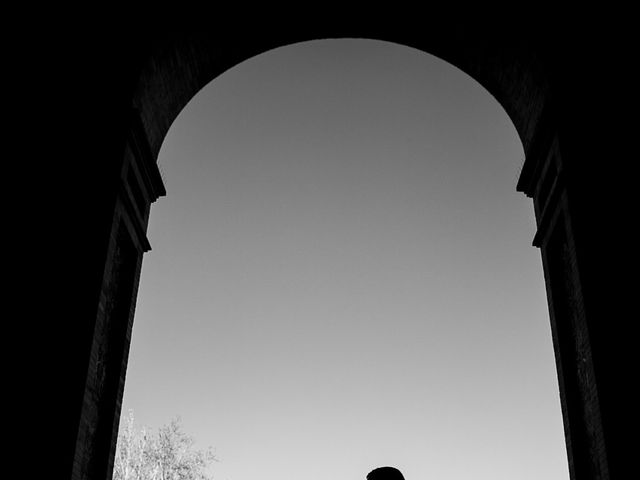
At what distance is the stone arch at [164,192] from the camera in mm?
6273

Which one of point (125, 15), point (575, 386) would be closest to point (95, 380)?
point (125, 15)

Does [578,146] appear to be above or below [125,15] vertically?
below

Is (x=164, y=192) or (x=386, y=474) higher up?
(x=164, y=192)

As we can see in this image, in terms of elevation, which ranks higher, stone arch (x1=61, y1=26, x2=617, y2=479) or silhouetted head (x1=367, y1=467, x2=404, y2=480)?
stone arch (x1=61, y1=26, x2=617, y2=479)

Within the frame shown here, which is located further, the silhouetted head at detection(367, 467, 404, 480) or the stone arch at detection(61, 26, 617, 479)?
the stone arch at detection(61, 26, 617, 479)

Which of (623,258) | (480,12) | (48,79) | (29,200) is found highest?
(480,12)

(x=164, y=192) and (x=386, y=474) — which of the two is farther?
(x=164, y=192)

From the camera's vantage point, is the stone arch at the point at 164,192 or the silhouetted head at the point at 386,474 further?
the stone arch at the point at 164,192

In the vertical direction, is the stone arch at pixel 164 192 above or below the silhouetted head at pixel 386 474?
above

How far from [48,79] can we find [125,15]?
4.00 feet

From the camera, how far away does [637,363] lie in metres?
5.95

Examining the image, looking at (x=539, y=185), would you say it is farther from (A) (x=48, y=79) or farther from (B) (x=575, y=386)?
(A) (x=48, y=79)

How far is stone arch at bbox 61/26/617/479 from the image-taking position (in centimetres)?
627

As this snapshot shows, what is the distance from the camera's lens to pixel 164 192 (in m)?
9.23
